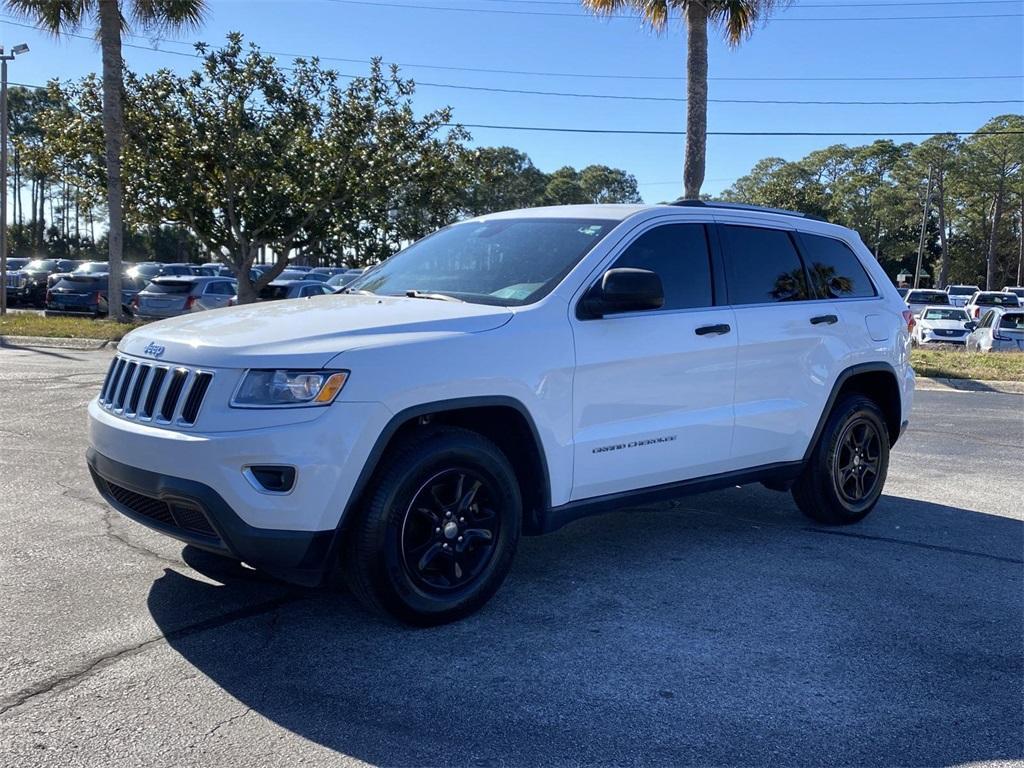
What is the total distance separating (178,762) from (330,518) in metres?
1.08

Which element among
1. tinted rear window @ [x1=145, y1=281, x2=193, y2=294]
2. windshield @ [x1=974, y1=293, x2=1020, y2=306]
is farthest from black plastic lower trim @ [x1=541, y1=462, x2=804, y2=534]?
windshield @ [x1=974, y1=293, x2=1020, y2=306]

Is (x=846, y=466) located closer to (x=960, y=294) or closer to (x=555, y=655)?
(x=555, y=655)

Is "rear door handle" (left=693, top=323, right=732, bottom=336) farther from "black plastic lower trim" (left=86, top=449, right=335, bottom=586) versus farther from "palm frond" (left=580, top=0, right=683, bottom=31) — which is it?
"palm frond" (left=580, top=0, right=683, bottom=31)

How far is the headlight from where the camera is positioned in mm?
3852

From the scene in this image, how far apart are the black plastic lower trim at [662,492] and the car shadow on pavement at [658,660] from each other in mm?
395

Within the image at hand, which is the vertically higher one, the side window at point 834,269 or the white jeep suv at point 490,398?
the side window at point 834,269

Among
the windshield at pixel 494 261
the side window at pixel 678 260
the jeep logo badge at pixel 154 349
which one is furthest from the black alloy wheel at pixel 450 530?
the side window at pixel 678 260

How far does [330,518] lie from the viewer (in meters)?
3.90

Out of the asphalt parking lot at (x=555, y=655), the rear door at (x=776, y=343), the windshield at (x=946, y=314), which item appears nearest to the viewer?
the asphalt parking lot at (x=555, y=655)

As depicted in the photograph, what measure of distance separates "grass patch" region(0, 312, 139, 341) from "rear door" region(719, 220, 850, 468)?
1455cm

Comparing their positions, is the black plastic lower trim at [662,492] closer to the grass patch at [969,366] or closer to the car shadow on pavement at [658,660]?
the car shadow on pavement at [658,660]

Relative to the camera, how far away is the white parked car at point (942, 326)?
27.0m

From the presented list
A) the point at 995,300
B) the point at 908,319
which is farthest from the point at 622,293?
the point at 995,300

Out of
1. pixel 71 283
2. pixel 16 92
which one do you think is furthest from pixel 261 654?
pixel 16 92
